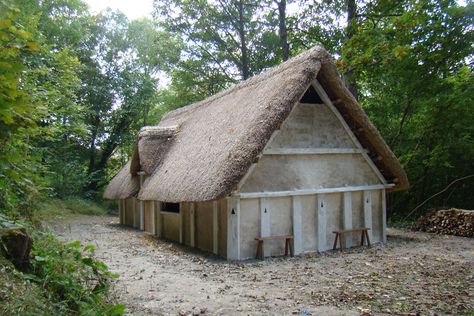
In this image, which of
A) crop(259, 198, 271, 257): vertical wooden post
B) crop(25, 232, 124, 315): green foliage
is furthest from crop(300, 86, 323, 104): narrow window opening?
crop(25, 232, 124, 315): green foliage

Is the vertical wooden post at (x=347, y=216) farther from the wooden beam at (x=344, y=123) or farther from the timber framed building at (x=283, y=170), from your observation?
the wooden beam at (x=344, y=123)

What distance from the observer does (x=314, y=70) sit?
9.35 m

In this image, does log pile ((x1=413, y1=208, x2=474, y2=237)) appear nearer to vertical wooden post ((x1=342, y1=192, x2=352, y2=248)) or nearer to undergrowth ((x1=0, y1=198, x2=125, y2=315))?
vertical wooden post ((x1=342, y1=192, x2=352, y2=248))

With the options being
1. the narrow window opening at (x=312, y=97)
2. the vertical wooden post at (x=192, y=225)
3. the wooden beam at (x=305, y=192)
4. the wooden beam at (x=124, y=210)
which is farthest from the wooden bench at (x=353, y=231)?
the wooden beam at (x=124, y=210)

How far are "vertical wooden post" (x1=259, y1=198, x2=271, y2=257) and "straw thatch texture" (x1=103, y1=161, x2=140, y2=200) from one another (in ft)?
23.1

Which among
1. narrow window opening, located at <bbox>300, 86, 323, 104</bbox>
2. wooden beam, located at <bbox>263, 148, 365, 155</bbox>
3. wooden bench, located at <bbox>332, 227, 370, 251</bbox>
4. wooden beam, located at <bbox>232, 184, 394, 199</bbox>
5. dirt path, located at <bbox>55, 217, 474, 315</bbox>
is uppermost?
narrow window opening, located at <bbox>300, 86, 323, 104</bbox>

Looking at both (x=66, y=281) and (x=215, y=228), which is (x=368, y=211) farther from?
(x=66, y=281)

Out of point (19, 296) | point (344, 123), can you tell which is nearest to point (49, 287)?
point (19, 296)

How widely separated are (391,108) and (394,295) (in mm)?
11528

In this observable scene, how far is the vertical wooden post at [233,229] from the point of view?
29.0 ft

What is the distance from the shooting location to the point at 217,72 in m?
24.5

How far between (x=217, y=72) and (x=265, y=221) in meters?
16.9

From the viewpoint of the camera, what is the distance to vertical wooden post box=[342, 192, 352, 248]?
10.5 m

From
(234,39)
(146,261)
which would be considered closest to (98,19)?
(234,39)
